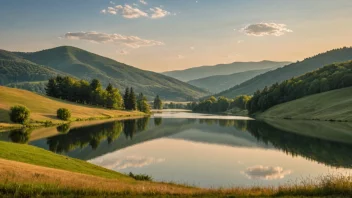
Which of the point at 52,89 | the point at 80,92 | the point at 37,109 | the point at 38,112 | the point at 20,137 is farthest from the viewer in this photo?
the point at 52,89

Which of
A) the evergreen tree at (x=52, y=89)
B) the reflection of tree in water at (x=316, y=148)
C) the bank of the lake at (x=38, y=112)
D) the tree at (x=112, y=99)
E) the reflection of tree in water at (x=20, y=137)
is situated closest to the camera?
the reflection of tree in water at (x=316, y=148)

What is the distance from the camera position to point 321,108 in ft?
473

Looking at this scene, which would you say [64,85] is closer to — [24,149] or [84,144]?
[84,144]

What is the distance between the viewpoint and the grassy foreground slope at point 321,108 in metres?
127

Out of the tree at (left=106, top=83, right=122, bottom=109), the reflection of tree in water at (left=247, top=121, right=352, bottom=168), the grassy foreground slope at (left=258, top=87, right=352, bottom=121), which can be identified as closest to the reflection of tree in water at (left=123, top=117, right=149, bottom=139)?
the reflection of tree in water at (left=247, top=121, right=352, bottom=168)

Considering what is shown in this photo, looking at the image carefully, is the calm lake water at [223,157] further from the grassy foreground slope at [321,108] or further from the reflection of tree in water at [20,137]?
the grassy foreground slope at [321,108]

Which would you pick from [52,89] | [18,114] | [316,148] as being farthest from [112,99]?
[316,148]

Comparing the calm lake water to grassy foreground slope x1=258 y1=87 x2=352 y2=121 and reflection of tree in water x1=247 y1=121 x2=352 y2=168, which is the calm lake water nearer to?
reflection of tree in water x1=247 y1=121 x2=352 y2=168

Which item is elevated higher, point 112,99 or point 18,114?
point 112,99

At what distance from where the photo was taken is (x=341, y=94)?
6024 inches

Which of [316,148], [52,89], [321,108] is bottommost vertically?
[316,148]

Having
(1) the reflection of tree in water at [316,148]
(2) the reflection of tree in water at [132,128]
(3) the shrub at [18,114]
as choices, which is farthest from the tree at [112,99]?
(1) the reflection of tree in water at [316,148]

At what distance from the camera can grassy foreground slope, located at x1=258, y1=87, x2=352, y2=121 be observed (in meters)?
127

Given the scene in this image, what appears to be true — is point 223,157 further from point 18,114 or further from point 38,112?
point 38,112
